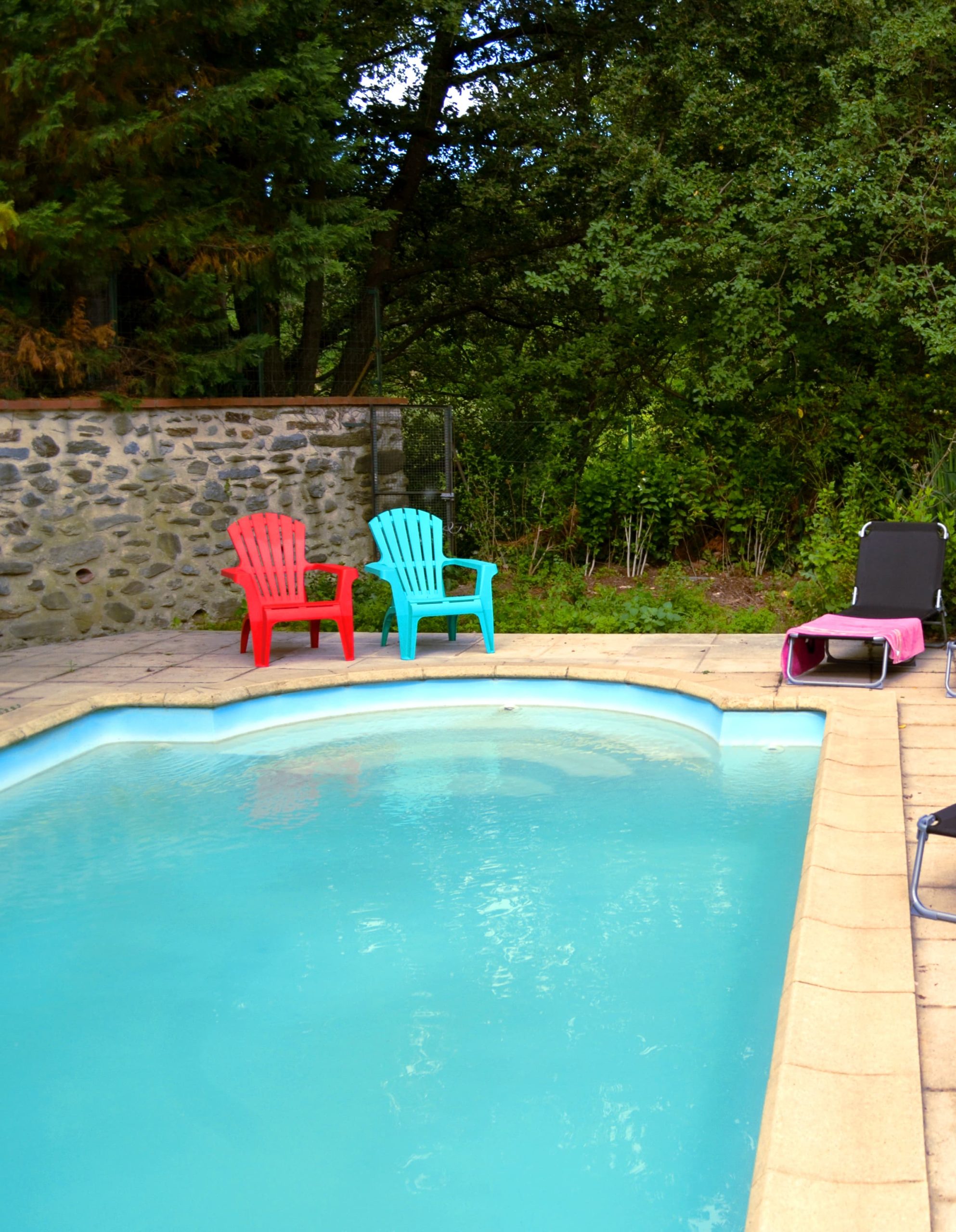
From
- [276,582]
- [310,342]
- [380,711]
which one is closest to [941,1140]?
[380,711]

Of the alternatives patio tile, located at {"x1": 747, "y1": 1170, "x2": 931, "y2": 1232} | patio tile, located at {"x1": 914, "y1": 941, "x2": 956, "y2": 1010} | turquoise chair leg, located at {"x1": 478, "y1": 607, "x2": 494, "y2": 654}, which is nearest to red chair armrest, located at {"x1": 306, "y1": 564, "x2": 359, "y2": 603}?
turquoise chair leg, located at {"x1": 478, "y1": 607, "x2": 494, "y2": 654}

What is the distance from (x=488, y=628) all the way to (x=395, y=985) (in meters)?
3.49

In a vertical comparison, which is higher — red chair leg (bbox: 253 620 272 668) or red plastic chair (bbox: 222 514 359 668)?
red plastic chair (bbox: 222 514 359 668)

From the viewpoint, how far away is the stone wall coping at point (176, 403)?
23.2 feet

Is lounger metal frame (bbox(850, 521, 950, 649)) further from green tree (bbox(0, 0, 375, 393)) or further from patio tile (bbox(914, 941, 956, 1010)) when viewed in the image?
green tree (bbox(0, 0, 375, 393))

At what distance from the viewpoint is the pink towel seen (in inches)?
215

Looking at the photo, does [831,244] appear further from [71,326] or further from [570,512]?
[71,326]

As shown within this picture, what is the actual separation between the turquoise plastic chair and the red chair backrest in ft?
1.42

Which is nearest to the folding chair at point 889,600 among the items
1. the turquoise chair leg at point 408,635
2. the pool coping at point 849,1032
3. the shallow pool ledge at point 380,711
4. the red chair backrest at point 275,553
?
the shallow pool ledge at point 380,711

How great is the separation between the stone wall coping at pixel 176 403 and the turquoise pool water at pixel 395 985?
2.65m

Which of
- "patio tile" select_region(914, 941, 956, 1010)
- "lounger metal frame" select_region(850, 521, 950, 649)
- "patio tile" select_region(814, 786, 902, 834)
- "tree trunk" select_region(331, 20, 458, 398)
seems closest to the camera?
"patio tile" select_region(914, 941, 956, 1010)

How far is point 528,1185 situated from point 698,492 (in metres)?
7.13

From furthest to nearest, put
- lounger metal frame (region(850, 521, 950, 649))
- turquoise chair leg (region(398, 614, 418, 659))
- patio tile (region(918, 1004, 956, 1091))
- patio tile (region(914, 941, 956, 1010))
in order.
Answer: turquoise chair leg (region(398, 614, 418, 659))
lounger metal frame (region(850, 521, 950, 649))
patio tile (region(914, 941, 956, 1010))
patio tile (region(918, 1004, 956, 1091))

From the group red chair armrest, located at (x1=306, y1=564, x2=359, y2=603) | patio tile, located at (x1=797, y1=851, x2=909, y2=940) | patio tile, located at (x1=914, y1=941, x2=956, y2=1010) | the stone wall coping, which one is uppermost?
the stone wall coping
